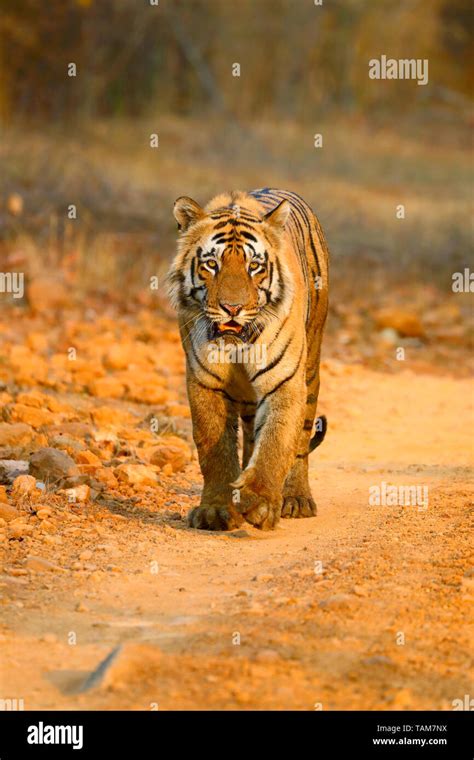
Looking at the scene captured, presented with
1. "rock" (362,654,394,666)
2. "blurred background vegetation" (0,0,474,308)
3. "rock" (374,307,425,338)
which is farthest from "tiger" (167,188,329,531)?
"rock" (374,307,425,338)

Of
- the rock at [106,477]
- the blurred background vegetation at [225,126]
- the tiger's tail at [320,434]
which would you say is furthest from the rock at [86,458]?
the blurred background vegetation at [225,126]

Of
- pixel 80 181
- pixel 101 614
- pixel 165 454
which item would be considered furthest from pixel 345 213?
pixel 101 614

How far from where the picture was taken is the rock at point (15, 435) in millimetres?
7293

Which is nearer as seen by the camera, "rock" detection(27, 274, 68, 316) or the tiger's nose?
the tiger's nose

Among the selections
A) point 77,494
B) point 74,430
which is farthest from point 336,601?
point 74,430

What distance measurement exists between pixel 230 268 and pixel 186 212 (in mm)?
449

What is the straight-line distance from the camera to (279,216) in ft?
20.6

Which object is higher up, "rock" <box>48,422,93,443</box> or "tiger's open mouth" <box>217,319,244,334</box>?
"tiger's open mouth" <box>217,319,244,334</box>

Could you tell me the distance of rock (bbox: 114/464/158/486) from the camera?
6.90m

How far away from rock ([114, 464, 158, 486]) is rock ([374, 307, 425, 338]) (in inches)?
245

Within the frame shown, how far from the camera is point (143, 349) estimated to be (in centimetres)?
1070

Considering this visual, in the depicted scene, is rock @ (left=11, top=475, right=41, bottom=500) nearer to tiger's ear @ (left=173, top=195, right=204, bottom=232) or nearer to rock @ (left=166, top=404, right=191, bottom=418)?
tiger's ear @ (left=173, top=195, right=204, bottom=232)

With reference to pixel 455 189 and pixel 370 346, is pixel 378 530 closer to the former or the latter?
pixel 370 346

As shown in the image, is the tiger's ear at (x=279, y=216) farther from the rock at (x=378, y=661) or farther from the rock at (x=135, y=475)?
the rock at (x=378, y=661)
